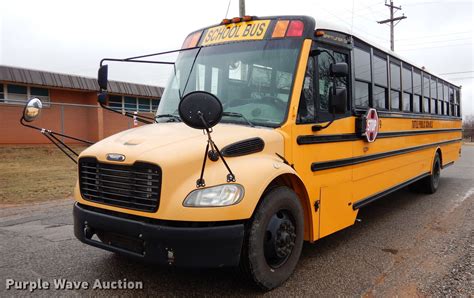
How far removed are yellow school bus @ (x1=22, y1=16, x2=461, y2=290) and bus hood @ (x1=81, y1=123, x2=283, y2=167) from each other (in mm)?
13

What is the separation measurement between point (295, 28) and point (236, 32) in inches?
26.3

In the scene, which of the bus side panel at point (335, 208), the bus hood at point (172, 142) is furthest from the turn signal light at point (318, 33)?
the bus side panel at point (335, 208)

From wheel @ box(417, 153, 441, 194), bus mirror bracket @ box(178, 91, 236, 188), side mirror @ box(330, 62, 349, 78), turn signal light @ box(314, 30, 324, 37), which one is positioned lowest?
wheel @ box(417, 153, 441, 194)

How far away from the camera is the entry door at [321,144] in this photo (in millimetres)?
3973

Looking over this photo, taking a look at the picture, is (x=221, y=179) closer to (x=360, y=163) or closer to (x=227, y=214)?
(x=227, y=214)

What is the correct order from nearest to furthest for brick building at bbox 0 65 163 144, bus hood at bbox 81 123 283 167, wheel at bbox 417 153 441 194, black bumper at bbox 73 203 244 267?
black bumper at bbox 73 203 244 267 → bus hood at bbox 81 123 283 167 → wheel at bbox 417 153 441 194 → brick building at bbox 0 65 163 144

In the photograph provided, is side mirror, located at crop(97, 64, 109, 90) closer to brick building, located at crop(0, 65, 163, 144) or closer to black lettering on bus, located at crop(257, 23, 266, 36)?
black lettering on bus, located at crop(257, 23, 266, 36)

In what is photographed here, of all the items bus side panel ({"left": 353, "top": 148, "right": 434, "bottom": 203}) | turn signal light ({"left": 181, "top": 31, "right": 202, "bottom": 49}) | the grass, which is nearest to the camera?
turn signal light ({"left": 181, "top": 31, "right": 202, "bottom": 49})

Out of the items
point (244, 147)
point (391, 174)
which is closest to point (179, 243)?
point (244, 147)

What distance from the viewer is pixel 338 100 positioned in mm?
3982

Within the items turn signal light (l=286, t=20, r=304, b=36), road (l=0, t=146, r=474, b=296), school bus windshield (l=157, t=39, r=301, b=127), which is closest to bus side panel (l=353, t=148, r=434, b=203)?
road (l=0, t=146, r=474, b=296)

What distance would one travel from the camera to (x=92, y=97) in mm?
23562

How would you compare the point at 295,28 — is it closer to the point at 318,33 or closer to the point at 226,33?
the point at 318,33

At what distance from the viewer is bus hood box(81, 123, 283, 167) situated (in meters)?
3.13
